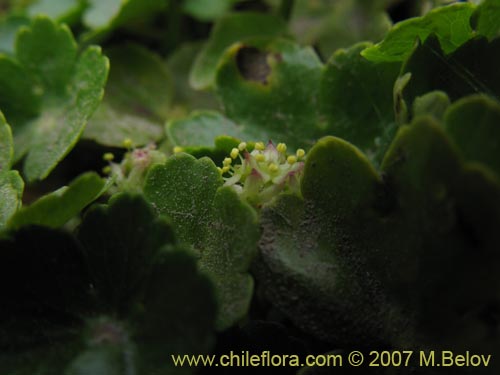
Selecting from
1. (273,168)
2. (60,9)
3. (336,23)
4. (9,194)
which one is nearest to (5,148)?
(9,194)

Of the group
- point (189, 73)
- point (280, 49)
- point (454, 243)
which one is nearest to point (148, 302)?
point (454, 243)

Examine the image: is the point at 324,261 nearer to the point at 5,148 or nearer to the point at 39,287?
the point at 39,287

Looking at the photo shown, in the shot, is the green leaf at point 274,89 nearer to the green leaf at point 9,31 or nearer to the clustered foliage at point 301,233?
the clustered foliage at point 301,233

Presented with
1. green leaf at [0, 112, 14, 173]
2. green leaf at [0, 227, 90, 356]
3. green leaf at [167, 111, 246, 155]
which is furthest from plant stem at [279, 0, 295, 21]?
green leaf at [0, 227, 90, 356]

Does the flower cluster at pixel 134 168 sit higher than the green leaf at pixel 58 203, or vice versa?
the green leaf at pixel 58 203

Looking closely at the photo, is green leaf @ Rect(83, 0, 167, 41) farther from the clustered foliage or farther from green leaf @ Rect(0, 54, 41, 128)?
the clustered foliage

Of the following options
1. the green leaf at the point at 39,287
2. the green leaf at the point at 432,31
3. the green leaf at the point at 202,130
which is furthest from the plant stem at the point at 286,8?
the green leaf at the point at 39,287

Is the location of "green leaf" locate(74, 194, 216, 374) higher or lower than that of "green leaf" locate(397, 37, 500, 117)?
lower
